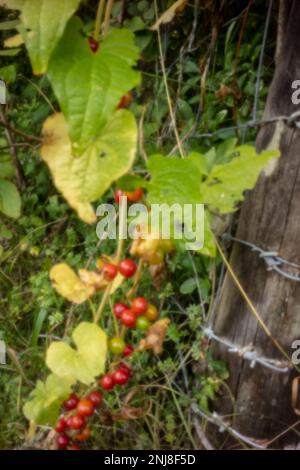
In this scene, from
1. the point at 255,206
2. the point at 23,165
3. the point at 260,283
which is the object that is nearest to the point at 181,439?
the point at 260,283

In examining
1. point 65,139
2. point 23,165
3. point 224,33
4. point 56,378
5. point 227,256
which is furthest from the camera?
point 23,165

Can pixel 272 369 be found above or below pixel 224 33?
below

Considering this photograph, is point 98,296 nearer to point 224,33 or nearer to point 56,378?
point 56,378

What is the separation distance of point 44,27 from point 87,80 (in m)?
0.10

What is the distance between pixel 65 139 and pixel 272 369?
0.67m

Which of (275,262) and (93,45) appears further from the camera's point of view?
(275,262)

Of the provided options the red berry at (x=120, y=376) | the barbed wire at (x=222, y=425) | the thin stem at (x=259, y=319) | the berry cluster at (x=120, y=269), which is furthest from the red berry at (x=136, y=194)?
the barbed wire at (x=222, y=425)

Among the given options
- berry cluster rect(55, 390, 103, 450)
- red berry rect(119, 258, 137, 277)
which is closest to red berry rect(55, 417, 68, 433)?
berry cluster rect(55, 390, 103, 450)

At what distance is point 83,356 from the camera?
85cm

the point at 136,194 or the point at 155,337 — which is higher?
the point at 136,194

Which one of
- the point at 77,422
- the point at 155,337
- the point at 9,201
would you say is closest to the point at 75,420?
the point at 77,422

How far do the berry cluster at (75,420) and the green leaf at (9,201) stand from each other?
0.52 metres

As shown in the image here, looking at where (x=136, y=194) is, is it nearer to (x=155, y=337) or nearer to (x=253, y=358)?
(x=155, y=337)
